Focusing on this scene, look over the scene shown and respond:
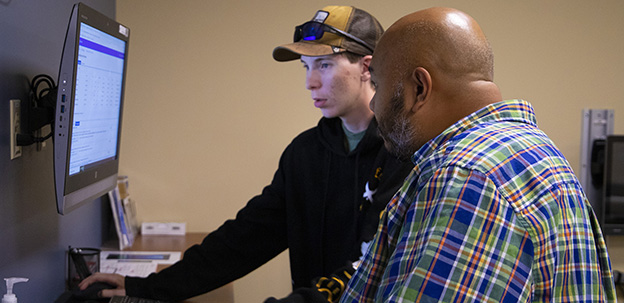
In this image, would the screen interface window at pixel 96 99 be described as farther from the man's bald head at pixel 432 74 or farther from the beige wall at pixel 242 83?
the beige wall at pixel 242 83

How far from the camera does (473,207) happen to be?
0.82 m

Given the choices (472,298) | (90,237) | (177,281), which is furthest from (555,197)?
(90,237)

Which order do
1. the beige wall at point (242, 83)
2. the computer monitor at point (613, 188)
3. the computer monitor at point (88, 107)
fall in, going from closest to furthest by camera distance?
the computer monitor at point (88, 107)
the beige wall at point (242, 83)
the computer monitor at point (613, 188)

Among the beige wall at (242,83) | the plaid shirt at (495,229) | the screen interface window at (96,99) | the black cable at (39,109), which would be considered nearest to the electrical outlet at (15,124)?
the black cable at (39,109)

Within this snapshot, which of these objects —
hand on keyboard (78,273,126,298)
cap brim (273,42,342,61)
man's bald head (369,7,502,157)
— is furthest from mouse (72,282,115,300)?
man's bald head (369,7,502,157)

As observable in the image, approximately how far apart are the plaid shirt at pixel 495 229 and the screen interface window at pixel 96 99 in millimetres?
997

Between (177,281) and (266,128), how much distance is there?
140 cm

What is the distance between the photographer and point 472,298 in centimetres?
82

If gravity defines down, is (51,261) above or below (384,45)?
below

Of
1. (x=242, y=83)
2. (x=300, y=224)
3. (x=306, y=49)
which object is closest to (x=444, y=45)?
(x=306, y=49)

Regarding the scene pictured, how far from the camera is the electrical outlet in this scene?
1.59 m

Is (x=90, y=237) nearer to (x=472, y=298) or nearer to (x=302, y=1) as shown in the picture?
(x=302, y=1)

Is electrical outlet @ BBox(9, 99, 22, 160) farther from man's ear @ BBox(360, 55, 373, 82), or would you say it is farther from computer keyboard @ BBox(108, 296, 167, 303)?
man's ear @ BBox(360, 55, 373, 82)

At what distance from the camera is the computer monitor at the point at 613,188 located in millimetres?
3287
